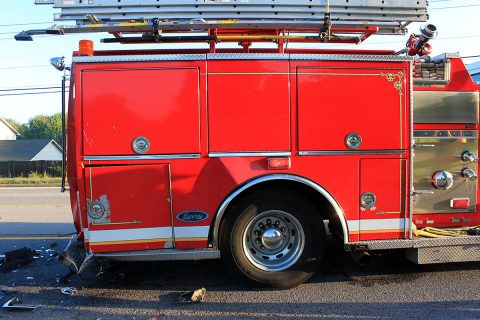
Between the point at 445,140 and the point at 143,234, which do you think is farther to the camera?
the point at 445,140

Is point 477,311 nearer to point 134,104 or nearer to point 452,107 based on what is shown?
point 452,107

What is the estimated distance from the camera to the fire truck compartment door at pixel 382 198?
4.39 meters

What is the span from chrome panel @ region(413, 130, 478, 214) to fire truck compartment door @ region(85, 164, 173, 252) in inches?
107

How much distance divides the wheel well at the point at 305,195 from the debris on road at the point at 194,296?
481mm

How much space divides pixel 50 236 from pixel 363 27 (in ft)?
19.3

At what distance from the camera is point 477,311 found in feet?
12.4

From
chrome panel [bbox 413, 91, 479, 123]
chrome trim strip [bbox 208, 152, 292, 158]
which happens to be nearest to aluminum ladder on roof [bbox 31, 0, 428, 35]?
chrome panel [bbox 413, 91, 479, 123]

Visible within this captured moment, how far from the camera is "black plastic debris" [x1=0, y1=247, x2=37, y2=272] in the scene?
17.3 ft

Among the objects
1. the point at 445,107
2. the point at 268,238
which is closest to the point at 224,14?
the point at 268,238

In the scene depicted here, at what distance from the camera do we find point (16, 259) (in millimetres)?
5465

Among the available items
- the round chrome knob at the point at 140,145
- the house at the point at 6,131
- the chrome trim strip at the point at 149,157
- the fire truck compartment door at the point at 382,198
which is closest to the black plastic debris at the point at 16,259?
the chrome trim strip at the point at 149,157

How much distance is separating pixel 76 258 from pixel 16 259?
168 cm

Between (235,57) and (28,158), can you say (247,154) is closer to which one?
(235,57)

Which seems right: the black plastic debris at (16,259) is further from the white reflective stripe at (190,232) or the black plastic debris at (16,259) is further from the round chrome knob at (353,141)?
the round chrome knob at (353,141)
